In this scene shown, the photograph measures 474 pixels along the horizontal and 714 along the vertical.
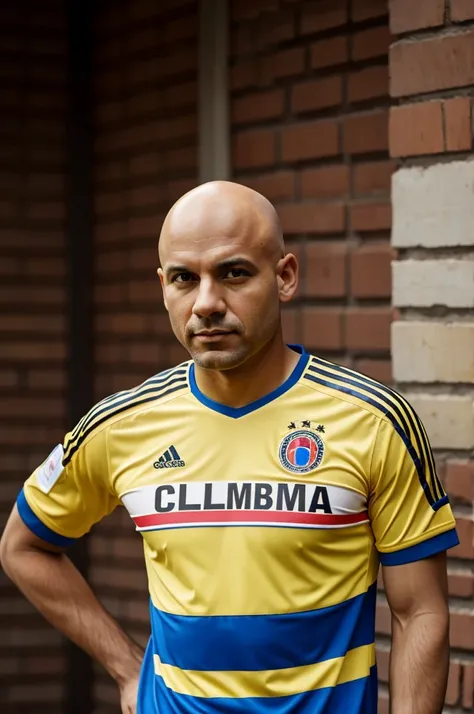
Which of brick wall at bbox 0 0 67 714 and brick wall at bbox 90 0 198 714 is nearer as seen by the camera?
brick wall at bbox 90 0 198 714

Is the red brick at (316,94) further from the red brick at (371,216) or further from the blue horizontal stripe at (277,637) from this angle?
the blue horizontal stripe at (277,637)

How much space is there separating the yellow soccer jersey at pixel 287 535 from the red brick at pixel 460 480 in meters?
0.62

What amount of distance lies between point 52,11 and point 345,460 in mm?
3180

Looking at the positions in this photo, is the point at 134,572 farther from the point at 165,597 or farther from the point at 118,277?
the point at 165,597

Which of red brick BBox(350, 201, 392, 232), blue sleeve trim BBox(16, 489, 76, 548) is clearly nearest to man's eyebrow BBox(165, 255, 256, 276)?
blue sleeve trim BBox(16, 489, 76, 548)

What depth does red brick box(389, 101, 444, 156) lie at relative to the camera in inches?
132

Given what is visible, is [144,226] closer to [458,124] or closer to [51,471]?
[458,124]

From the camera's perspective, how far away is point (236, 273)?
8.83ft

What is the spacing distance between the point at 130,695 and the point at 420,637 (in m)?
0.79

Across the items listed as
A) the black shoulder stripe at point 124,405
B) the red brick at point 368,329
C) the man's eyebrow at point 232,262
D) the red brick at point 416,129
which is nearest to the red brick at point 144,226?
the red brick at point 368,329

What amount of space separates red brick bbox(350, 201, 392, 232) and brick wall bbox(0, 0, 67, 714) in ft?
5.48

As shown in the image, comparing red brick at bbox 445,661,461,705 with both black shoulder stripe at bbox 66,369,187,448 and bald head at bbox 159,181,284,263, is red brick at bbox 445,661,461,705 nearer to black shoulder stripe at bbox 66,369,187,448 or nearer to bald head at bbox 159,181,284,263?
black shoulder stripe at bbox 66,369,187,448

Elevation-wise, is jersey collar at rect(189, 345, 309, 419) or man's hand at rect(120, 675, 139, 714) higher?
jersey collar at rect(189, 345, 309, 419)

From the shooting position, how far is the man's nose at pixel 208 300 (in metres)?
2.63
